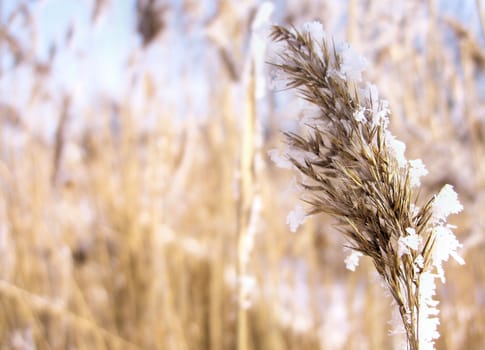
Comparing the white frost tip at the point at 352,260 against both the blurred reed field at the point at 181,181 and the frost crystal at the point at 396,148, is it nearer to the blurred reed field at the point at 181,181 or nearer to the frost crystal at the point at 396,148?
the frost crystal at the point at 396,148

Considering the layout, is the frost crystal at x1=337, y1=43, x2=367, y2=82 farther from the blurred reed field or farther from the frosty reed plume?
the blurred reed field

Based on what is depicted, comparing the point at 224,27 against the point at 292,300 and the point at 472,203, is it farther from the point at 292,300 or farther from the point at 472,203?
the point at 292,300

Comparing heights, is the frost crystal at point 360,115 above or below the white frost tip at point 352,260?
above

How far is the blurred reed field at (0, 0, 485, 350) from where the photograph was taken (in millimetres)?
1155

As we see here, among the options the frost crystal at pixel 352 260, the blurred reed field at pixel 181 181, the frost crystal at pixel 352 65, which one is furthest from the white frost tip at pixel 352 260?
the blurred reed field at pixel 181 181

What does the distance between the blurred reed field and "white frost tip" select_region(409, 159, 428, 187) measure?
66cm

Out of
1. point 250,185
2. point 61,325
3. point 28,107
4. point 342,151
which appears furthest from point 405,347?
point 28,107

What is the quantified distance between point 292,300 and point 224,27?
2.95 ft

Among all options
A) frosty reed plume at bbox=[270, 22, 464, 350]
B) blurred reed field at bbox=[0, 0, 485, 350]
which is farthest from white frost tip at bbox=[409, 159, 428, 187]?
blurred reed field at bbox=[0, 0, 485, 350]

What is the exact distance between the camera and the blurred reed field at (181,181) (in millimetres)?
1155

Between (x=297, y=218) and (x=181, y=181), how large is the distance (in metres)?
1.27

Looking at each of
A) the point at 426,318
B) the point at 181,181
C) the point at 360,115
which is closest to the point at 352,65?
the point at 360,115

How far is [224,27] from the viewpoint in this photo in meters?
1.17

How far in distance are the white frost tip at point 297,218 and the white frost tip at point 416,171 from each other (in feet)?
0.22
